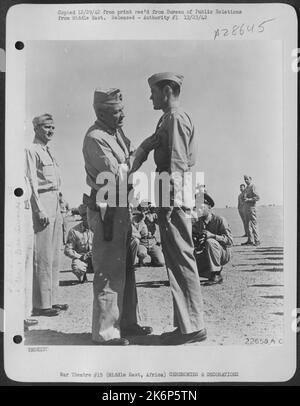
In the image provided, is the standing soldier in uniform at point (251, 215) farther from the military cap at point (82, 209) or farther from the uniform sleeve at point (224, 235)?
the military cap at point (82, 209)

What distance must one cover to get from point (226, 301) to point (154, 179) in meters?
0.33

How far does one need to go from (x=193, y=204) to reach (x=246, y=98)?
0.28 meters

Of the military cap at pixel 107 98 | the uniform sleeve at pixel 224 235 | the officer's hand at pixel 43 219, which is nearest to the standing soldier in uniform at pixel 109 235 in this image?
the military cap at pixel 107 98

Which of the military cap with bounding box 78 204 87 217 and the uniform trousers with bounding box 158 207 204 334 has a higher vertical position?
the military cap with bounding box 78 204 87 217

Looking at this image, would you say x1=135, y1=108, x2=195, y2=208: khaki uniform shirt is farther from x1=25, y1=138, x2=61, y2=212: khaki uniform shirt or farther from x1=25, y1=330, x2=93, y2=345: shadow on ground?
x1=25, y1=330, x2=93, y2=345: shadow on ground

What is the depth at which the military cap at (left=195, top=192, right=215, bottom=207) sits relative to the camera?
49.9 inches

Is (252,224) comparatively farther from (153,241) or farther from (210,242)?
(153,241)

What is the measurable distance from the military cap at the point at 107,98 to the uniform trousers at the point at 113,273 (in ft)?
0.79

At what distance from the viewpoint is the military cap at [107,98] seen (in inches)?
49.6

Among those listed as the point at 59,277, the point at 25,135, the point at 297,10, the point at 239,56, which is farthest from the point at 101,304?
the point at 297,10

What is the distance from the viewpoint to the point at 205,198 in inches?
49.9

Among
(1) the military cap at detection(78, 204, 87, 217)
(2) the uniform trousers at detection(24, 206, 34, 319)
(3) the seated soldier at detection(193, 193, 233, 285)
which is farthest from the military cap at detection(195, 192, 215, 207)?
(2) the uniform trousers at detection(24, 206, 34, 319)

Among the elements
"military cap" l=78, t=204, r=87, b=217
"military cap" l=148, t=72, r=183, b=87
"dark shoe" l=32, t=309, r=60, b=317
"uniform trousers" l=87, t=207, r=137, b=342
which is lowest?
"dark shoe" l=32, t=309, r=60, b=317

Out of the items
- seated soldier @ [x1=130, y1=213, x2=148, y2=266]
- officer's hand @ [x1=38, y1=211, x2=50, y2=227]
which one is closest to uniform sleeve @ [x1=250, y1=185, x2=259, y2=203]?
seated soldier @ [x1=130, y1=213, x2=148, y2=266]
